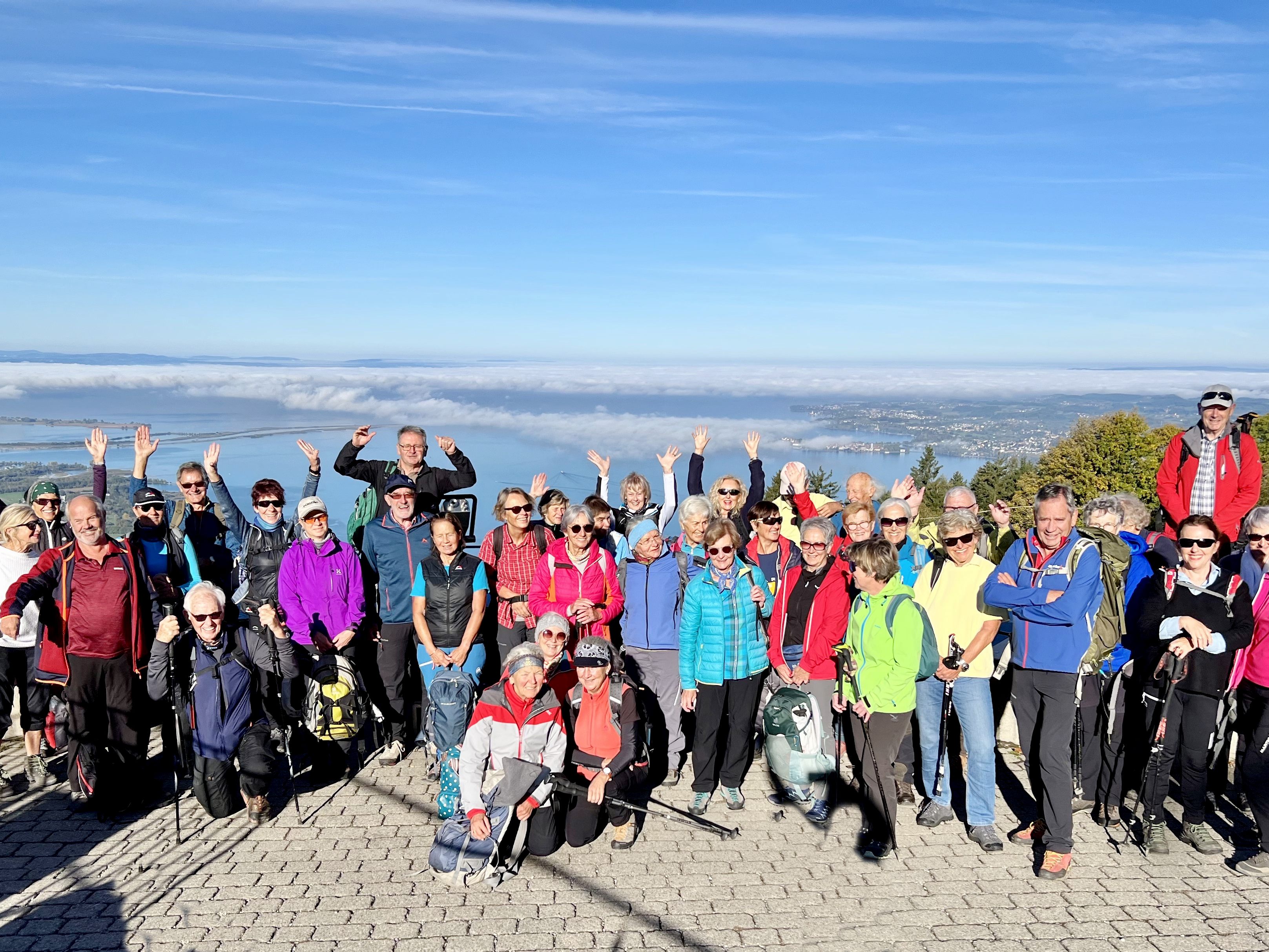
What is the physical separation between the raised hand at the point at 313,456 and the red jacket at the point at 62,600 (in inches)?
64.4

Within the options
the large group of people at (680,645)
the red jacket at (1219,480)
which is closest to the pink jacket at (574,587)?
the large group of people at (680,645)

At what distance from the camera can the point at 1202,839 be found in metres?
5.58

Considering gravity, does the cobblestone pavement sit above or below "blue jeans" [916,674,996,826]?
below

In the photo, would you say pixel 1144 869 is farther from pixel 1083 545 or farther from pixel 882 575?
pixel 882 575

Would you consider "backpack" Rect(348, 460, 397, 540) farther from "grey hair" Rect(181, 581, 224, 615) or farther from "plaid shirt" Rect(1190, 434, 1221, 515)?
"plaid shirt" Rect(1190, 434, 1221, 515)

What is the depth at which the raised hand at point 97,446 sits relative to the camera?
286 inches

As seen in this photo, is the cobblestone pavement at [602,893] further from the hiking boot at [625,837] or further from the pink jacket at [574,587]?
the pink jacket at [574,587]

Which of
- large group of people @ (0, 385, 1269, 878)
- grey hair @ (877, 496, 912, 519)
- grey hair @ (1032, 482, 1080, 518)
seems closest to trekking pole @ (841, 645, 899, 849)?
large group of people @ (0, 385, 1269, 878)

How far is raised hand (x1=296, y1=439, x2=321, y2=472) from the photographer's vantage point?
24.4ft

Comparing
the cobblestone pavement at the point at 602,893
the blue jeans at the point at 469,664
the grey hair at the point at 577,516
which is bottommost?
the cobblestone pavement at the point at 602,893

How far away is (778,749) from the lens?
20.1 ft

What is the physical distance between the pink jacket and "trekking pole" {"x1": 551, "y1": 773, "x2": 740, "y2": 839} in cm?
116

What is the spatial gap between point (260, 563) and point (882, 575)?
4459 mm

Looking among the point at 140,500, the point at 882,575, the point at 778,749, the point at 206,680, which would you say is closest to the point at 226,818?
the point at 206,680
